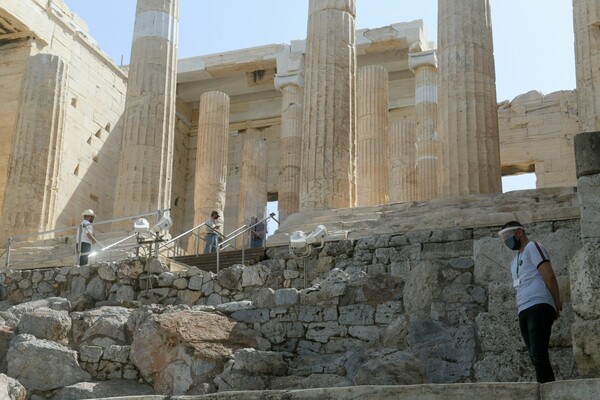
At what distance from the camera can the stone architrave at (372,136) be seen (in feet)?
84.0

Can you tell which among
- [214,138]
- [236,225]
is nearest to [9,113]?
[214,138]

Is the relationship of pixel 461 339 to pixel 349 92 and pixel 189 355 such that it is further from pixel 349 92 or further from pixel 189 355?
pixel 349 92

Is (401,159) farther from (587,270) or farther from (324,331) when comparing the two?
(587,270)

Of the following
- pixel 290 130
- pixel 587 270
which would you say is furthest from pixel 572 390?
pixel 290 130

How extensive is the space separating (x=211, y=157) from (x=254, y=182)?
5.63 feet

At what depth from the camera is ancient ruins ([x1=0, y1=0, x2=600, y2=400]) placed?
9156mm

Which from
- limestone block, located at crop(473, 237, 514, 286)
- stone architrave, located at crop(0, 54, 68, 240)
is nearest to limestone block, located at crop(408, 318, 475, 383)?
limestone block, located at crop(473, 237, 514, 286)

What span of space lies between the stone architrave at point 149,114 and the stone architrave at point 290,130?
18.6 feet

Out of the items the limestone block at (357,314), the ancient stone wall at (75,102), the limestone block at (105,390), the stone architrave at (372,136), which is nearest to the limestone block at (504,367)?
the limestone block at (357,314)

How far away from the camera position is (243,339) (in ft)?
36.2

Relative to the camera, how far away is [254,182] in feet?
98.0

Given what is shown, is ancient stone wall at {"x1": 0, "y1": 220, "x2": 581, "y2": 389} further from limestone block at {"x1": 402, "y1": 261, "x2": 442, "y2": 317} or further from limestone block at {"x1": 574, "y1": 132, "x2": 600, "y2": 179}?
limestone block at {"x1": 574, "y1": 132, "x2": 600, "y2": 179}

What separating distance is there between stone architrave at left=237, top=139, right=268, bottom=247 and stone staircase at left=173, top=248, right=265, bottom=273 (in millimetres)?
11296

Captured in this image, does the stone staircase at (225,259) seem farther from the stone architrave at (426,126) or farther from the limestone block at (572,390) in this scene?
the stone architrave at (426,126)
